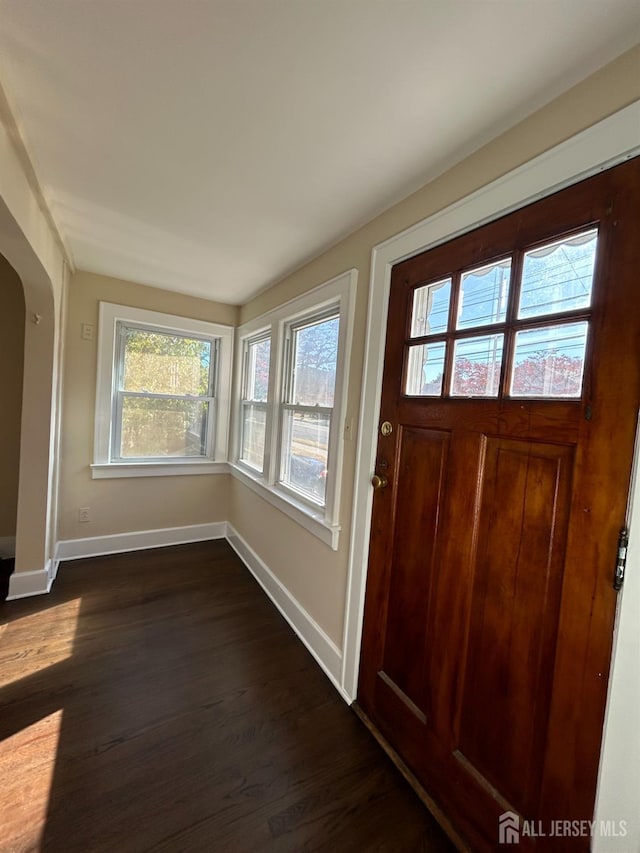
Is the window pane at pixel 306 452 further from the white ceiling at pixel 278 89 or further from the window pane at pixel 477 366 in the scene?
the white ceiling at pixel 278 89

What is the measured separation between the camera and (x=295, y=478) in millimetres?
2426

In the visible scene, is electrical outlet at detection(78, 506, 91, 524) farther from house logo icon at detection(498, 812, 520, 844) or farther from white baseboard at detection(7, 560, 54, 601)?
house logo icon at detection(498, 812, 520, 844)

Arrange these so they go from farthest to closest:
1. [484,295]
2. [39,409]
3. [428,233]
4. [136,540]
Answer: [136,540]
[39,409]
[428,233]
[484,295]

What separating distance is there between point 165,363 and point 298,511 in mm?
1959

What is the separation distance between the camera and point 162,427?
125 inches

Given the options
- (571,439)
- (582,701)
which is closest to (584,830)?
(582,701)

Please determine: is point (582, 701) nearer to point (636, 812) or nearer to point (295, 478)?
point (636, 812)

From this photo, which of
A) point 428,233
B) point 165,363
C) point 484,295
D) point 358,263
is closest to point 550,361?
point 484,295

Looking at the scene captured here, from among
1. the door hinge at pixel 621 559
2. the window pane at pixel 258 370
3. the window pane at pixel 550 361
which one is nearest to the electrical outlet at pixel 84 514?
the window pane at pixel 258 370

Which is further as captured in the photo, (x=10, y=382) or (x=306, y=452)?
(x=10, y=382)

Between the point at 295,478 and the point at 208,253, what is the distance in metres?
1.60

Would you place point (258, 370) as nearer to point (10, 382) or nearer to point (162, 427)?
point (162, 427)

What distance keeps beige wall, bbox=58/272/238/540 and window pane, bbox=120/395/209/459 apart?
0.81 feet

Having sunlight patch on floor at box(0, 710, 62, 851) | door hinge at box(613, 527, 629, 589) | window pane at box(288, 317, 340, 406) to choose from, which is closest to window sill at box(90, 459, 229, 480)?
window pane at box(288, 317, 340, 406)
